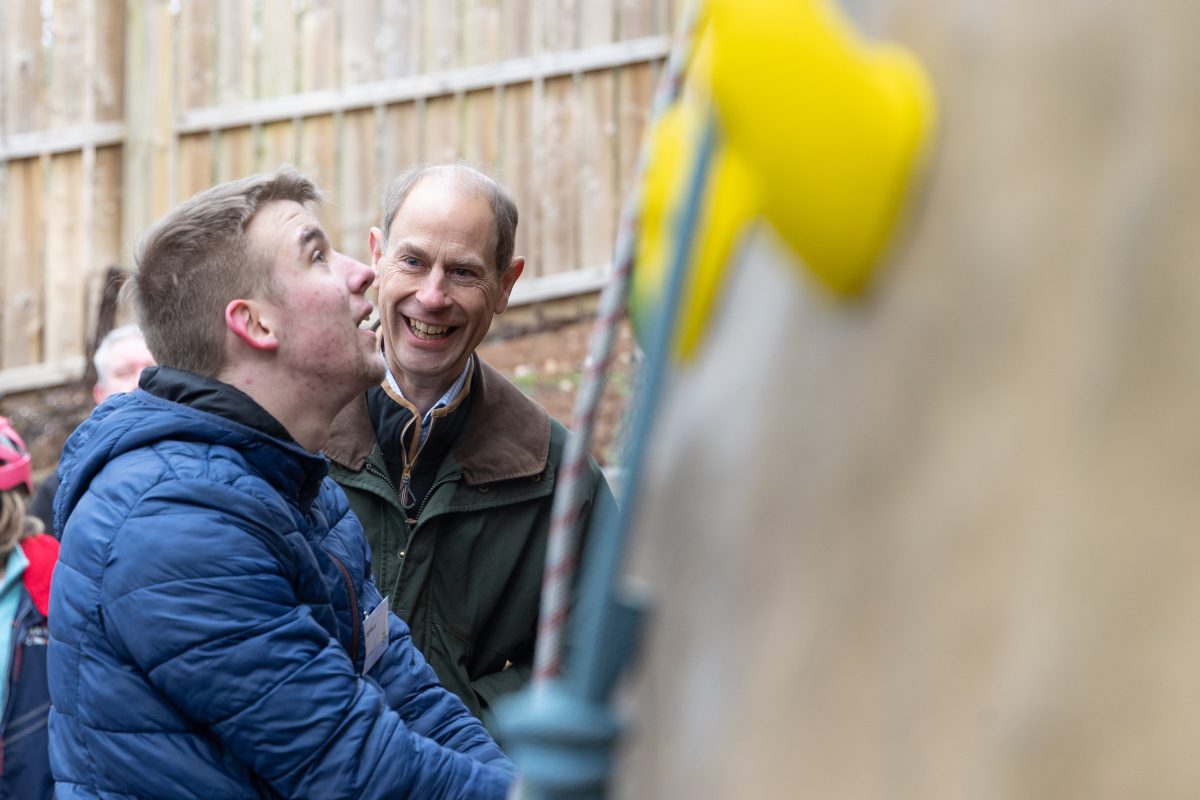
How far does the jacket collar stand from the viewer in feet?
8.22

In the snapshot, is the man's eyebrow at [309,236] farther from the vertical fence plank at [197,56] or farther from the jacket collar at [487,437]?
the vertical fence plank at [197,56]

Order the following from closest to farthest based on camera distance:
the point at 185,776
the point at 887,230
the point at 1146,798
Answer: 1. the point at 1146,798
2. the point at 887,230
3. the point at 185,776

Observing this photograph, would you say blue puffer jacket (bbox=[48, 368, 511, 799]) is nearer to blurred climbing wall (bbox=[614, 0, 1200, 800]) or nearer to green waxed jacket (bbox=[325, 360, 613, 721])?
green waxed jacket (bbox=[325, 360, 613, 721])

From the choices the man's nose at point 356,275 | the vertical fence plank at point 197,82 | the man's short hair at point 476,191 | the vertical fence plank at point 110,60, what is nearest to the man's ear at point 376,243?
the man's short hair at point 476,191

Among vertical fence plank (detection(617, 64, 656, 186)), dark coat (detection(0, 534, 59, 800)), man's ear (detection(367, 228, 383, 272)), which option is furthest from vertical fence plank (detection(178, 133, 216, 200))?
man's ear (detection(367, 228, 383, 272))

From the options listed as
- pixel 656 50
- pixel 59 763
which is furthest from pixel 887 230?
pixel 656 50

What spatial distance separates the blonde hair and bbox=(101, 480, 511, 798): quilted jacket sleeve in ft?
5.26

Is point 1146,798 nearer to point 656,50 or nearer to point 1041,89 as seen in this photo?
point 1041,89

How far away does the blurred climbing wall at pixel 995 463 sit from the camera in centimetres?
45

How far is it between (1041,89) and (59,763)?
5.25ft

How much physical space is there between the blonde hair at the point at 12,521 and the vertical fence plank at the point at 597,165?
389cm

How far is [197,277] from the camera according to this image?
197cm

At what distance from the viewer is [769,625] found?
585 millimetres

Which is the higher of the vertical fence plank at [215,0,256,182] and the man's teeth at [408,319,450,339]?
the man's teeth at [408,319,450,339]
